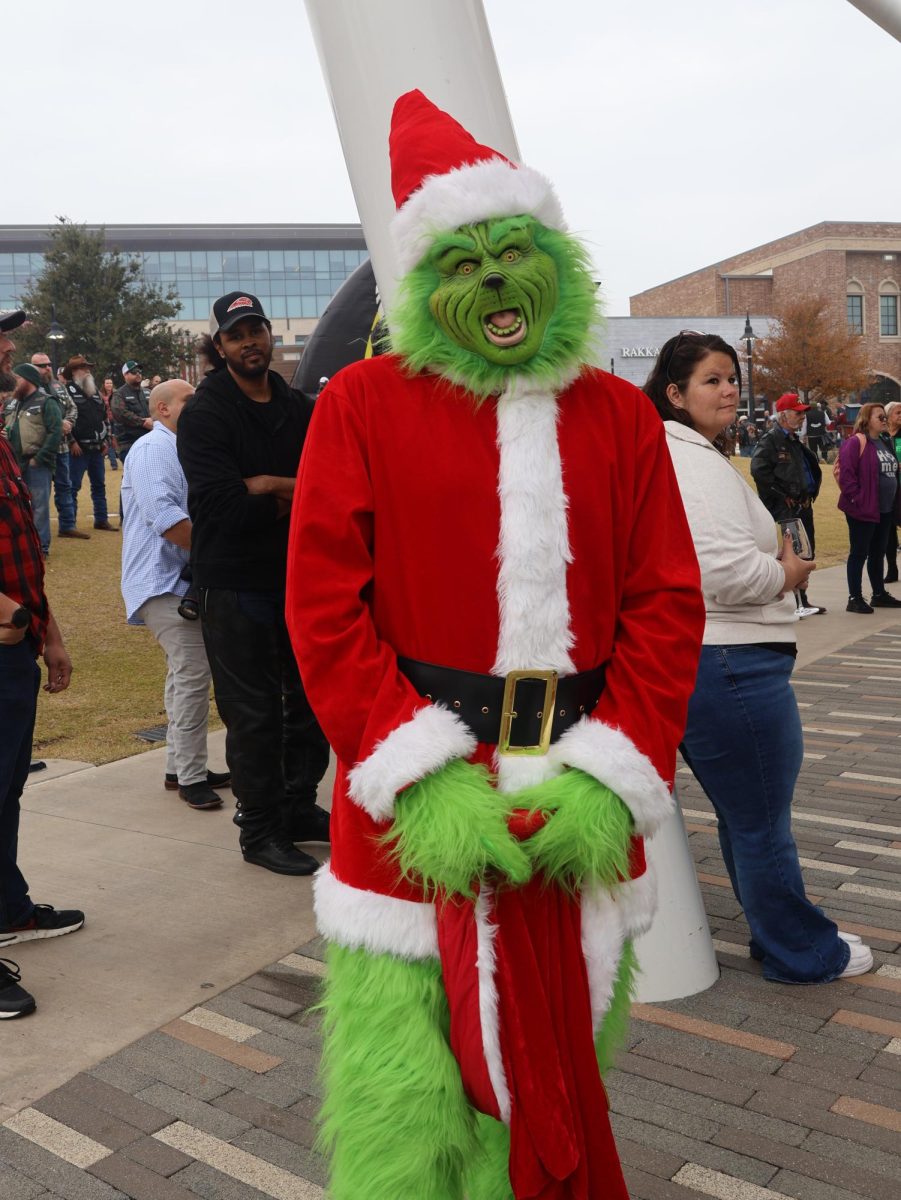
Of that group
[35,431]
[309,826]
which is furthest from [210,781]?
[35,431]

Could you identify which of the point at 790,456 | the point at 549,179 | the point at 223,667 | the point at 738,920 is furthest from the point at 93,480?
the point at 549,179

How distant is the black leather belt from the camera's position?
2.17 metres

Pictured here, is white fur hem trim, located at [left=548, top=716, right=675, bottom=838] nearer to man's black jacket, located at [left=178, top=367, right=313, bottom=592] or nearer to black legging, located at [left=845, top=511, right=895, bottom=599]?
man's black jacket, located at [left=178, top=367, right=313, bottom=592]

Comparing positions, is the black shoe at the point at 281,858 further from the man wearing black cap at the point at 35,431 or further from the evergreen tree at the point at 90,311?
the evergreen tree at the point at 90,311

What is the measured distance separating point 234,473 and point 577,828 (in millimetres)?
2984

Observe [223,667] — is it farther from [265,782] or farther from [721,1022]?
[721,1022]

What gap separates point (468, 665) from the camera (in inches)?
86.5

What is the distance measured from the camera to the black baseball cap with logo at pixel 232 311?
4.70m

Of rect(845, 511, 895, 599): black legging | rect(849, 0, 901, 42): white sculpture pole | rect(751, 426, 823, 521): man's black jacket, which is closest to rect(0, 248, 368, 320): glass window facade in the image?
rect(845, 511, 895, 599): black legging

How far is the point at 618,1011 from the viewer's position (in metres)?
2.33

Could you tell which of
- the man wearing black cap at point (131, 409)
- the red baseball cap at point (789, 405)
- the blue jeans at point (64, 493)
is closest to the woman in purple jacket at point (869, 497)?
the red baseball cap at point (789, 405)

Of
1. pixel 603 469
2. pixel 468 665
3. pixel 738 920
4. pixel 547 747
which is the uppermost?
pixel 603 469

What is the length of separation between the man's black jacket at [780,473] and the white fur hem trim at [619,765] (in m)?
8.17

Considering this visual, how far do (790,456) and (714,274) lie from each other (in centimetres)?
7011
